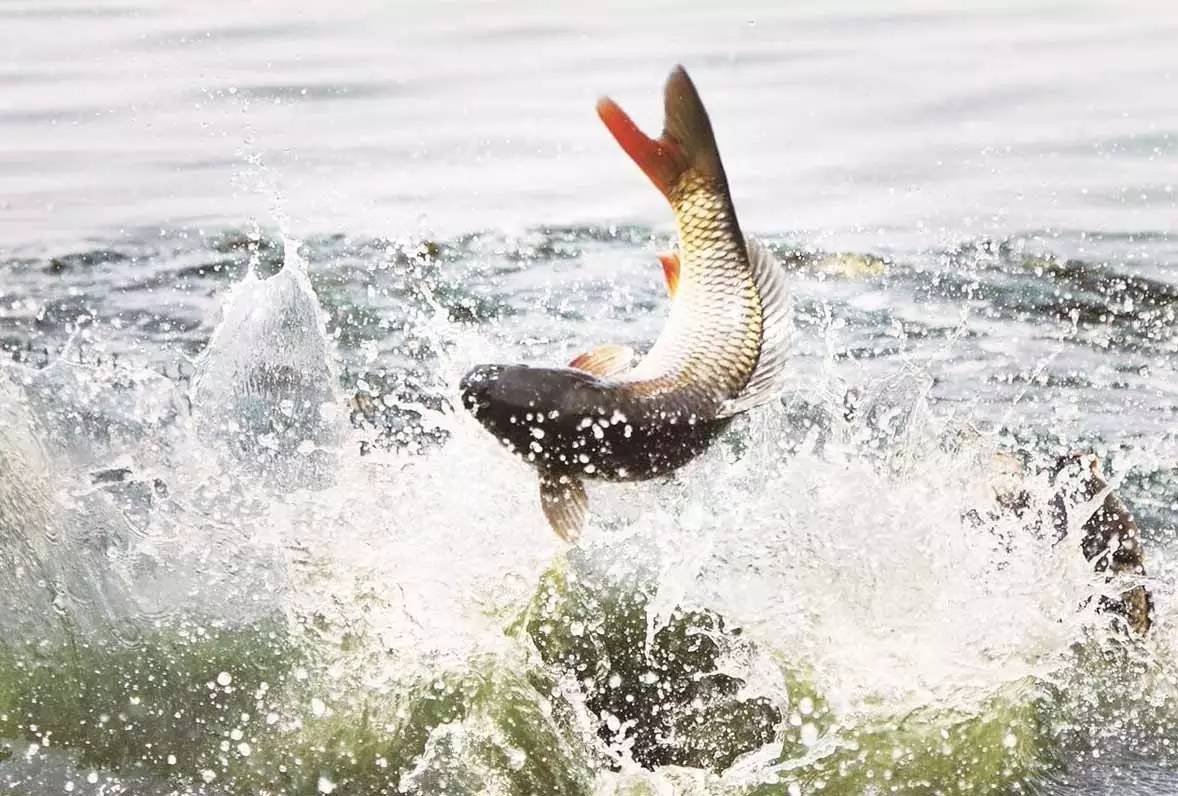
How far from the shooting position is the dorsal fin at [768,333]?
2.32 meters

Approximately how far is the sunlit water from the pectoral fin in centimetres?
56

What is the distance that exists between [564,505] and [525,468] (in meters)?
0.72

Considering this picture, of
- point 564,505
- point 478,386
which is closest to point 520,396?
point 478,386

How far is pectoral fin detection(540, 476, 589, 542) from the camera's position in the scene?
→ 2230 millimetres

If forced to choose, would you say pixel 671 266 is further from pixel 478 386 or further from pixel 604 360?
pixel 478 386

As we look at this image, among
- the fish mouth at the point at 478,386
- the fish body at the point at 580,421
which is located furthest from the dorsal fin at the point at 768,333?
the fish mouth at the point at 478,386

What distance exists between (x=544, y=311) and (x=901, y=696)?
292 cm

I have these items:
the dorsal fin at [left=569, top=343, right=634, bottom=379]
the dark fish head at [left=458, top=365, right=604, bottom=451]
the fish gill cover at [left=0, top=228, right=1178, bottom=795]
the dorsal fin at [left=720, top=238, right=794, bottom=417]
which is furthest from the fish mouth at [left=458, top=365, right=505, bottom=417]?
the fish gill cover at [left=0, top=228, right=1178, bottom=795]

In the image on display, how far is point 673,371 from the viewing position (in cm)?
228

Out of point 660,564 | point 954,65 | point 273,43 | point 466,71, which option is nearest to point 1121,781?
point 660,564

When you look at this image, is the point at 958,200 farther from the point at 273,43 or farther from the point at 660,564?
the point at 660,564

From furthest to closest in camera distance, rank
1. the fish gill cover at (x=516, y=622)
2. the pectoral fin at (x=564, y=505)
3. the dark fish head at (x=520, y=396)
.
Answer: the fish gill cover at (x=516, y=622), the pectoral fin at (x=564, y=505), the dark fish head at (x=520, y=396)

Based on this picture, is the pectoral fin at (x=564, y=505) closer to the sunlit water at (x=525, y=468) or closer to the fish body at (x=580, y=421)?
the fish body at (x=580, y=421)

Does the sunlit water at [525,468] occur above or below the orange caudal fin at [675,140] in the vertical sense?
below
